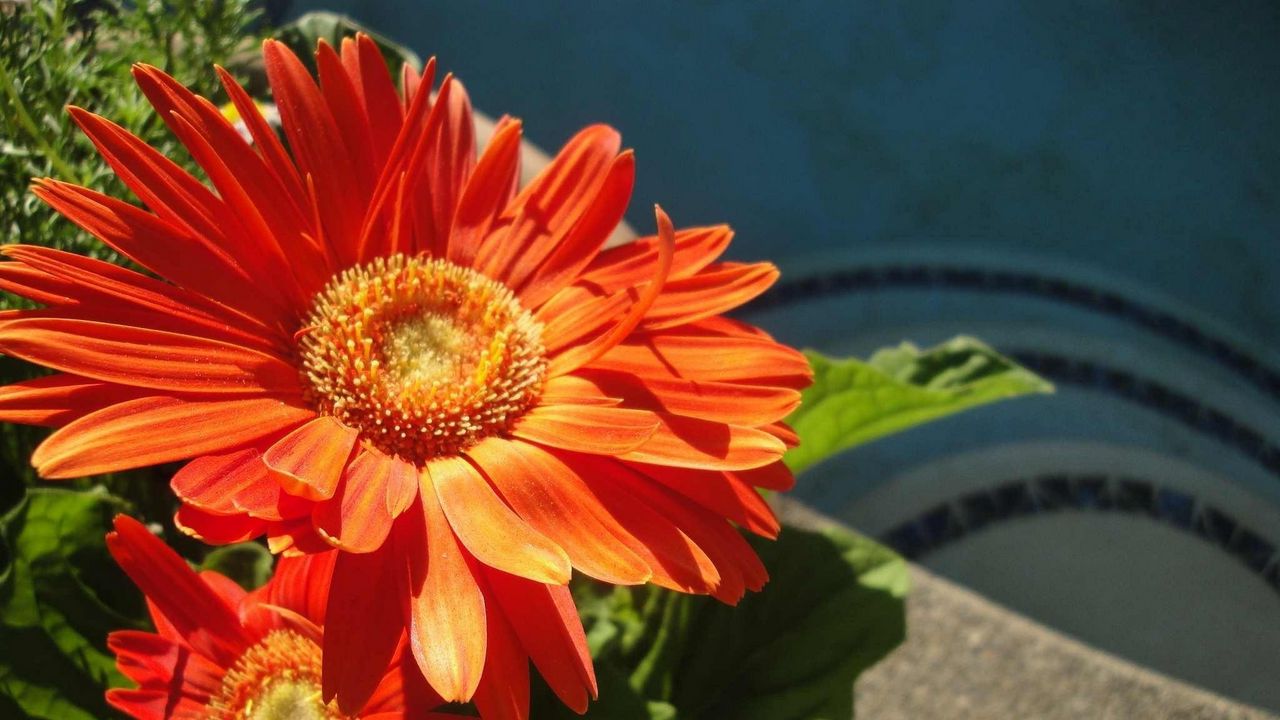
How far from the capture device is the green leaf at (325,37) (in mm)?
591

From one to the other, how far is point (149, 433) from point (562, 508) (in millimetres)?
126

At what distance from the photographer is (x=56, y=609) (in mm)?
431

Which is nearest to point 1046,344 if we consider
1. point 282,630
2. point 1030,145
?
point 1030,145

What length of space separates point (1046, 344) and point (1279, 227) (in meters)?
0.47

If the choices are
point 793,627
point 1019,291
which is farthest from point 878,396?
point 1019,291

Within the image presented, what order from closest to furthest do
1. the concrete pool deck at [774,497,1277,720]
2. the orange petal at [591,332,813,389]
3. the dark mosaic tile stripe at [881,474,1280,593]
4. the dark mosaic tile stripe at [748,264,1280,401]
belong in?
the orange petal at [591,332,813,389]
the concrete pool deck at [774,497,1277,720]
the dark mosaic tile stripe at [881,474,1280,593]
the dark mosaic tile stripe at [748,264,1280,401]

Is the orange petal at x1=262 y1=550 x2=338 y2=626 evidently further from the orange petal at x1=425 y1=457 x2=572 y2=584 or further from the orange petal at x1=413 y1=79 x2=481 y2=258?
the orange petal at x1=413 y1=79 x2=481 y2=258

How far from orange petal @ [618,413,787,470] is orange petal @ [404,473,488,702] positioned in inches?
2.5

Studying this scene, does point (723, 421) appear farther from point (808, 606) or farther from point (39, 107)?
point (39, 107)

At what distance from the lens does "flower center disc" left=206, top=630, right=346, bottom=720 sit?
1.19ft

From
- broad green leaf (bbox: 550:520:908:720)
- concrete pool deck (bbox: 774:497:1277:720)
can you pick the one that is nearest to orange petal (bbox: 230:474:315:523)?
broad green leaf (bbox: 550:520:908:720)

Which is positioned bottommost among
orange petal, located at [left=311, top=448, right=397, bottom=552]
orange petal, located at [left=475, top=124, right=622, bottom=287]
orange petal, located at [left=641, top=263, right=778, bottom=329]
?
orange petal, located at [left=311, top=448, right=397, bottom=552]

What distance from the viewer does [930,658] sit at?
75cm

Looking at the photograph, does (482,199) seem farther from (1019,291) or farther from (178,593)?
(1019,291)
